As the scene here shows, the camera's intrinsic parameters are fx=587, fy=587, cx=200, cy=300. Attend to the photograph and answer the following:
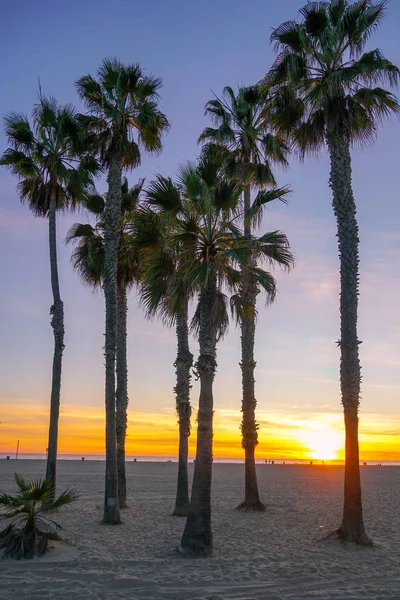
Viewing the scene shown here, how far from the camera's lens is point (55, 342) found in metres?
23.6

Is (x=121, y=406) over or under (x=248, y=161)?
under

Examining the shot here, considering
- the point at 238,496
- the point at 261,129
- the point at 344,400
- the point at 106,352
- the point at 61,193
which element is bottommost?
the point at 238,496

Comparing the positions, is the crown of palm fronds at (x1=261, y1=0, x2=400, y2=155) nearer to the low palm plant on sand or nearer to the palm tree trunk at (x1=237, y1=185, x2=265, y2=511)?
the palm tree trunk at (x1=237, y1=185, x2=265, y2=511)

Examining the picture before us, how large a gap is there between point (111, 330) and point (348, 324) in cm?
810

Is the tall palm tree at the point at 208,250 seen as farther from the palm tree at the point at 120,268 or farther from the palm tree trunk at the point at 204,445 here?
the palm tree at the point at 120,268

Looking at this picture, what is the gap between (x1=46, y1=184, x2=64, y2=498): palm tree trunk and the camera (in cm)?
2283

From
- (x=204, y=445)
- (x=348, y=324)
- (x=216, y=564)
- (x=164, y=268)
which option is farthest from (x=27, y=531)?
(x=348, y=324)

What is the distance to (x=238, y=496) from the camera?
106 ft

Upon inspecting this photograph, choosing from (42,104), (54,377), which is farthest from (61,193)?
(54,377)

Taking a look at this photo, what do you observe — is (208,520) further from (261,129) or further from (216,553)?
(261,129)

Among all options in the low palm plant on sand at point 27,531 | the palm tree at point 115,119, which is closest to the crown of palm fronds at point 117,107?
the palm tree at point 115,119

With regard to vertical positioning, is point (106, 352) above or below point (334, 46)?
below

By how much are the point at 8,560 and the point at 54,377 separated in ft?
34.8

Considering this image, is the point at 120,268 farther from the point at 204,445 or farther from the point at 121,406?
the point at 204,445
